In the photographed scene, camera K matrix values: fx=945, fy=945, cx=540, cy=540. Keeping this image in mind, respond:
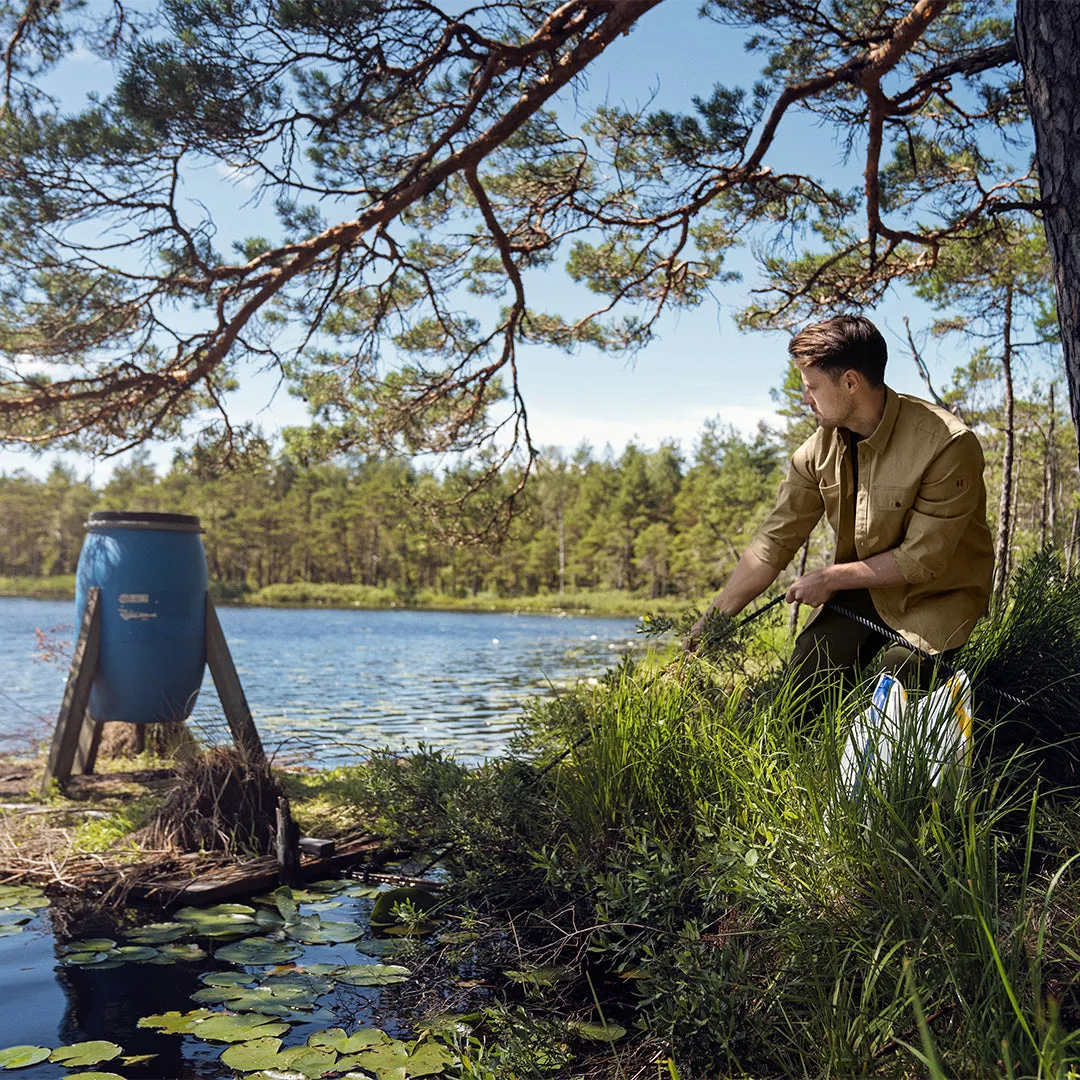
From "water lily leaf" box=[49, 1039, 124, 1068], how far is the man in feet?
6.10

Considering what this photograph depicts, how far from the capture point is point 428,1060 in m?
1.99

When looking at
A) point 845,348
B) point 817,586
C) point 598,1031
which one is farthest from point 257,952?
point 845,348

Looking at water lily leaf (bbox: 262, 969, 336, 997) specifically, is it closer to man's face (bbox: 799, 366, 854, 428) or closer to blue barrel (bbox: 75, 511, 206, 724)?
man's face (bbox: 799, 366, 854, 428)

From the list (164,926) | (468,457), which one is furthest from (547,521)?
(164,926)

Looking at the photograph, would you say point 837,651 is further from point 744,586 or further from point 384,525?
point 384,525

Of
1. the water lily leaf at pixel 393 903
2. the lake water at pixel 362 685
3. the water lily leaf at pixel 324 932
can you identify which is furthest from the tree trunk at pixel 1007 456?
the water lily leaf at pixel 324 932

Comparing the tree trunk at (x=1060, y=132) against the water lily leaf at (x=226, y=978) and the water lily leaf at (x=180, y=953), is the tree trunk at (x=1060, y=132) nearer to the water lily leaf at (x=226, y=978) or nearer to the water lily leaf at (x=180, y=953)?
the water lily leaf at (x=226, y=978)

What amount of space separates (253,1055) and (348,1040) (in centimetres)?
20

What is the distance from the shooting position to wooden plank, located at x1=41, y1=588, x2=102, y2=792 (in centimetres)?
459

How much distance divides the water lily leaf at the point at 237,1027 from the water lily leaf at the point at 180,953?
44 centimetres

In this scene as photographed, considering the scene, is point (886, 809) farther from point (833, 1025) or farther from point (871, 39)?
point (871, 39)

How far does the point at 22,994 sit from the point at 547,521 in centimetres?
5697

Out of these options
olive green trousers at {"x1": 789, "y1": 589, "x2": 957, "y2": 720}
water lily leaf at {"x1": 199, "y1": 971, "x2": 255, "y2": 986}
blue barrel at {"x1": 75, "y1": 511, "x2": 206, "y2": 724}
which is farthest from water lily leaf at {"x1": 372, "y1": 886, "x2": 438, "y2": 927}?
blue barrel at {"x1": 75, "y1": 511, "x2": 206, "y2": 724}

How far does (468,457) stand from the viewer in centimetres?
658
